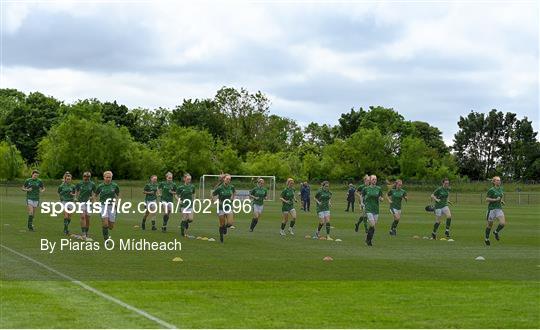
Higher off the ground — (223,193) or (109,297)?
(223,193)

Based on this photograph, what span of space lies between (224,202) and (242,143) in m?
97.9

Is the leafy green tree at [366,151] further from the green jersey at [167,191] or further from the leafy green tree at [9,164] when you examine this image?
the green jersey at [167,191]

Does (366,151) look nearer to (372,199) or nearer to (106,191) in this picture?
(372,199)

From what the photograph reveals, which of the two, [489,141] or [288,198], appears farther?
[489,141]

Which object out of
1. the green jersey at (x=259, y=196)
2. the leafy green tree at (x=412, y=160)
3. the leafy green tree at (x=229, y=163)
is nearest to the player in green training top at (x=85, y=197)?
the green jersey at (x=259, y=196)

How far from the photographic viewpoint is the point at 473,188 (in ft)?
290

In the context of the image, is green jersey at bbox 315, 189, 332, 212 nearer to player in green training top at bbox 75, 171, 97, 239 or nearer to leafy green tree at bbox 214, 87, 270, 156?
player in green training top at bbox 75, 171, 97, 239

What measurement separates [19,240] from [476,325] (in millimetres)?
17935

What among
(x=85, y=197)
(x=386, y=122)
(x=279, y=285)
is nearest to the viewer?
(x=279, y=285)

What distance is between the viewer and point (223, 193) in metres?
27.6

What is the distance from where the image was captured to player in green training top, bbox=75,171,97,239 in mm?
26953

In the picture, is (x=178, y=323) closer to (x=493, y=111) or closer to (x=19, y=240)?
(x=19, y=240)

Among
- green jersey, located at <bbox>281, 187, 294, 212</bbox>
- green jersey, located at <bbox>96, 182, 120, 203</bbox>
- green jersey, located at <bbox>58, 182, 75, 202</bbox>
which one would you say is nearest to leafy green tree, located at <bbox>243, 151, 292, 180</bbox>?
green jersey, located at <bbox>281, 187, 294, 212</bbox>

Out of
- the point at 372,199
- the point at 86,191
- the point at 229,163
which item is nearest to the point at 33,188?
the point at 86,191
